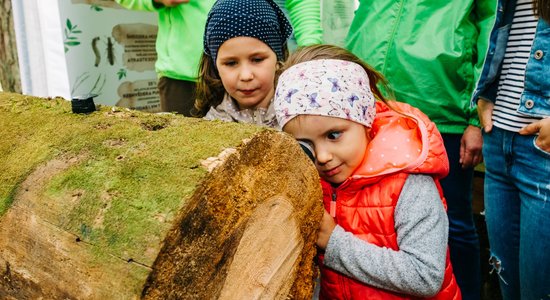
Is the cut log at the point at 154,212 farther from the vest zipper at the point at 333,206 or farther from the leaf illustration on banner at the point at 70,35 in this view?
the leaf illustration on banner at the point at 70,35

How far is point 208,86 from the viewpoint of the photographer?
234cm

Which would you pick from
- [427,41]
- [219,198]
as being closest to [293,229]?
[219,198]

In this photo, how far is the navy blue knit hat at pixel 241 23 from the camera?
2057mm

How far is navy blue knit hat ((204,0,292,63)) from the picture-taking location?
206 cm

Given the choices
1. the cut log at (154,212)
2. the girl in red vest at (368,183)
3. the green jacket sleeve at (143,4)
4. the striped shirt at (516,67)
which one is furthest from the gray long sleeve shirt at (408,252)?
the green jacket sleeve at (143,4)

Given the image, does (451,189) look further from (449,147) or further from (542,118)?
(542,118)

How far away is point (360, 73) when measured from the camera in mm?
1617

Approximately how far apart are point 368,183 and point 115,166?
784mm

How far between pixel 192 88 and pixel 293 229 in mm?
1547

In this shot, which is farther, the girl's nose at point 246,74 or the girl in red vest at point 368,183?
the girl's nose at point 246,74

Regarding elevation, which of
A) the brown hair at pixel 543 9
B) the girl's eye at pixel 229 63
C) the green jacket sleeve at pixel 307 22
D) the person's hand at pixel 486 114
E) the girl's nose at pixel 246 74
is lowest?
the person's hand at pixel 486 114

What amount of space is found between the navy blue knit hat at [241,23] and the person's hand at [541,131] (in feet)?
3.66

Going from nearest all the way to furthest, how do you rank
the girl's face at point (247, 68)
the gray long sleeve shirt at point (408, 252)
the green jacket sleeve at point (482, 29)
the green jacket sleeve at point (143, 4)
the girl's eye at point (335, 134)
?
the gray long sleeve shirt at point (408, 252)
the girl's eye at point (335, 134)
the girl's face at point (247, 68)
the green jacket sleeve at point (482, 29)
the green jacket sleeve at point (143, 4)

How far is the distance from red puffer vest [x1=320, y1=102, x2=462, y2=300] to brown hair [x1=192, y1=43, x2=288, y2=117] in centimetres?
94
